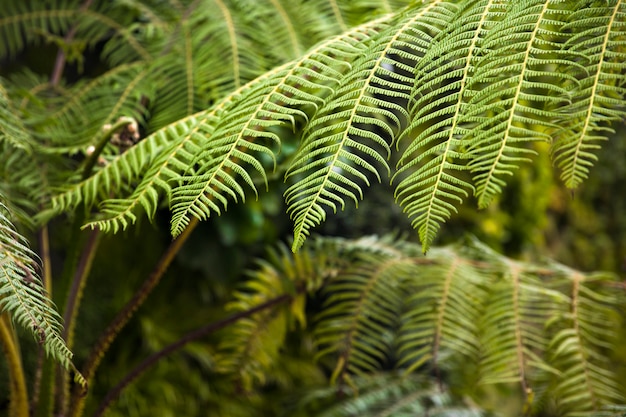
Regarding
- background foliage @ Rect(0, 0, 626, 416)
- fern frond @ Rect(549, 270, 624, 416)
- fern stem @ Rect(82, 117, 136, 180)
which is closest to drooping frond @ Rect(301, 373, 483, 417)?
background foliage @ Rect(0, 0, 626, 416)

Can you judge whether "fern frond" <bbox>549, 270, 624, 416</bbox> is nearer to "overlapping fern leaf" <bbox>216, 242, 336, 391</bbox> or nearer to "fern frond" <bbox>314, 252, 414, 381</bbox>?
"fern frond" <bbox>314, 252, 414, 381</bbox>

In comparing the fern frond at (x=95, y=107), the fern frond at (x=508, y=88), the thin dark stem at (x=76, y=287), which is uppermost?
the fern frond at (x=508, y=88)

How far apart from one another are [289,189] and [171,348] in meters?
0.60

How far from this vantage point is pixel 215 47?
123 cm

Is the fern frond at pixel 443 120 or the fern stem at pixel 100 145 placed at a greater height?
the fern frond at pixel 443 120

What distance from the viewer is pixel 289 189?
Answer: 0.64 metres

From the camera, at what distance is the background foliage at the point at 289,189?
0.66 metres

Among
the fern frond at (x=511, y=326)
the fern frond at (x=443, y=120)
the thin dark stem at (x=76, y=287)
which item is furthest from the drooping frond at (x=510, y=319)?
the thin dark stem at (x=76, y=287)

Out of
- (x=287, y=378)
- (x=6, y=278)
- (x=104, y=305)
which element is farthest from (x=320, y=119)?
(x=287, y=378)

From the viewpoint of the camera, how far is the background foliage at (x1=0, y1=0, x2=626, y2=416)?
661mm

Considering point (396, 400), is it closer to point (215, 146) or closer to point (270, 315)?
point (270, 315)

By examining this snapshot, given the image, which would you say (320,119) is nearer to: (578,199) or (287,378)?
(287,378)

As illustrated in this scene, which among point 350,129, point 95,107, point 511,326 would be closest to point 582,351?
point 511,326

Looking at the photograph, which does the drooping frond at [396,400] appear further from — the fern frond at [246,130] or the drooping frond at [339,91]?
the fern frond at [246,130]
